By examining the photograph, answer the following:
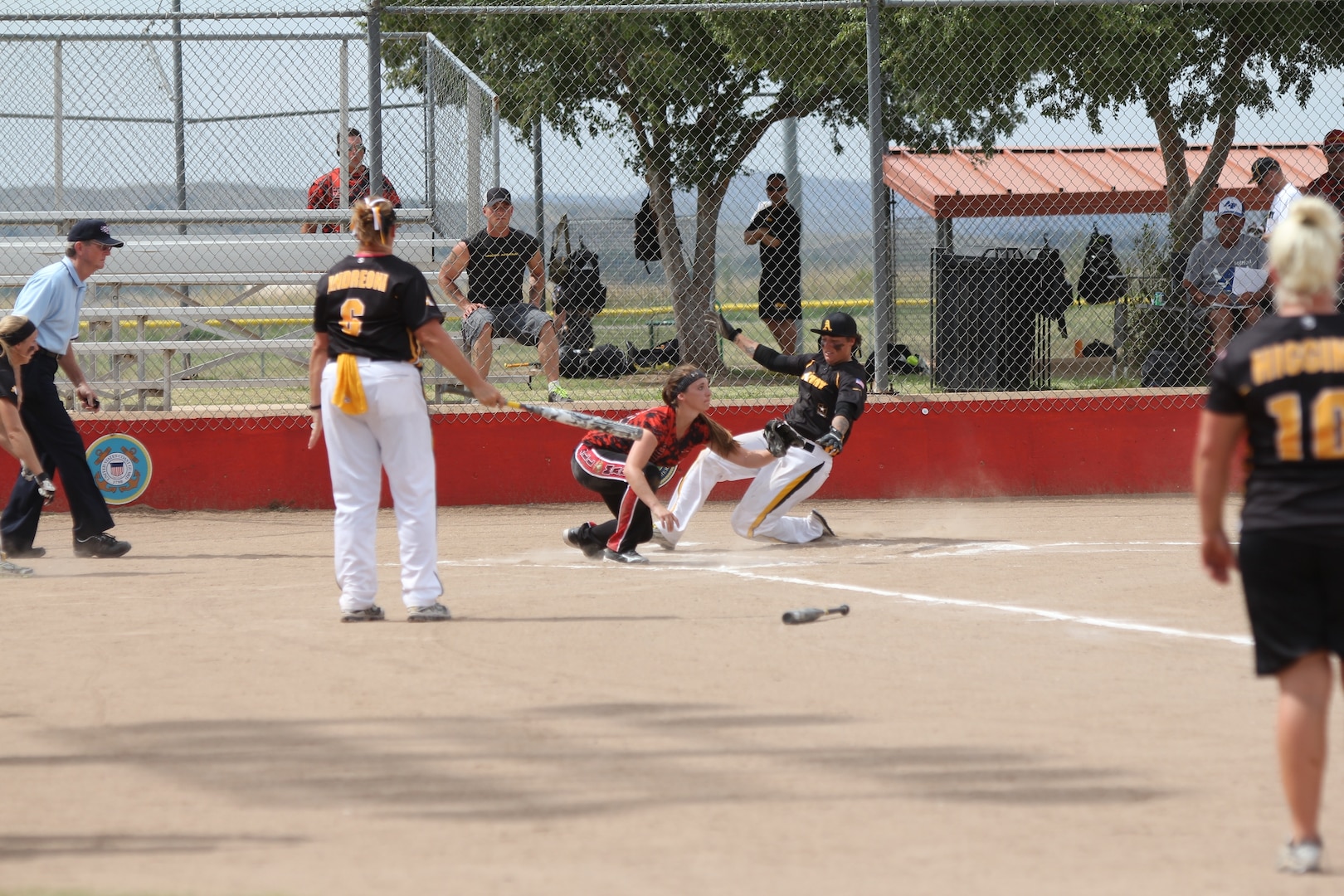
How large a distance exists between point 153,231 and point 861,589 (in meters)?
9.18

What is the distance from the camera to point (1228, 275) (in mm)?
12062

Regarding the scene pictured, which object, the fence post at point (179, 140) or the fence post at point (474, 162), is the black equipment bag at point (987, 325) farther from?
the fence post at point (179, 140)

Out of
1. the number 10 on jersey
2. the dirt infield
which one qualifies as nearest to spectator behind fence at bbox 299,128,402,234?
the dirt infield

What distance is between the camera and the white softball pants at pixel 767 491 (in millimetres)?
9711

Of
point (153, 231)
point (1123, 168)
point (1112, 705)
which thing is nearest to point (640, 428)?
point (1112, 705)

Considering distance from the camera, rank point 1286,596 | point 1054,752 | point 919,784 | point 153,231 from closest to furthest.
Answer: point 1286,596
point 919,784
point 1054,752
point 153,231

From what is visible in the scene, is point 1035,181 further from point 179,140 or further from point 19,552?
point 19,552

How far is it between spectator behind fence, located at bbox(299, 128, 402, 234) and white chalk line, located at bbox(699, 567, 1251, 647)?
6028 mm

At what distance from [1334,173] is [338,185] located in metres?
8.38

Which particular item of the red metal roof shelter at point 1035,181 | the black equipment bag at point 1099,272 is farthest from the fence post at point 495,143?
the black equipment bag at point 1099,272

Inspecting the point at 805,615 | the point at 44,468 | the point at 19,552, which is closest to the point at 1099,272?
the point at 805,615

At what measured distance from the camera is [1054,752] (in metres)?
4.79

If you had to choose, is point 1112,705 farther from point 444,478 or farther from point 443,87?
point 443,87

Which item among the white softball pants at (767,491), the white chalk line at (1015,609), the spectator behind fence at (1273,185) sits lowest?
the white chalk line at (1015,609)
